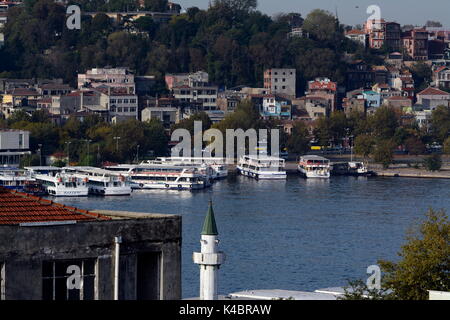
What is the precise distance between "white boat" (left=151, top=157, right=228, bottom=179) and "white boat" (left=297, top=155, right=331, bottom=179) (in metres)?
2.17

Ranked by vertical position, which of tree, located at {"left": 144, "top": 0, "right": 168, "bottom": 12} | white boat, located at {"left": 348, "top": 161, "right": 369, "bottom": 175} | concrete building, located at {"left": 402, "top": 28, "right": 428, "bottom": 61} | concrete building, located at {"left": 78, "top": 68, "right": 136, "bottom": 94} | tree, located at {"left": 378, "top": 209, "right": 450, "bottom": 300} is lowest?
white boat, located at {"left": 348, "top": 161, "right": 369, "bottom": 175}

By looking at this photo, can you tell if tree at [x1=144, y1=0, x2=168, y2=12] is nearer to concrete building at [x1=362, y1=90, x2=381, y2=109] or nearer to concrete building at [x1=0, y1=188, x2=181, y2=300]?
concrete building at [x1=362, y1=90, x2=381, y2=109]

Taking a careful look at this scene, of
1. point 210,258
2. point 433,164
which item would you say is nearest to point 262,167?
point 433,164

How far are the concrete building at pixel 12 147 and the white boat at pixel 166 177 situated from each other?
5.27 meters

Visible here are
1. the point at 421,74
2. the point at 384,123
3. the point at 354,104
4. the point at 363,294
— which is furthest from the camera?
the point at 421,74

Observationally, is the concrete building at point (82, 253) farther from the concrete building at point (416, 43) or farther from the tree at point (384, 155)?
the concrete building at point (416, 43)

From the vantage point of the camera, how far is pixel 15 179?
4222cm

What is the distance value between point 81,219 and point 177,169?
34987 millimetres

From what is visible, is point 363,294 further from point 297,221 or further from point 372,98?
point 372,98

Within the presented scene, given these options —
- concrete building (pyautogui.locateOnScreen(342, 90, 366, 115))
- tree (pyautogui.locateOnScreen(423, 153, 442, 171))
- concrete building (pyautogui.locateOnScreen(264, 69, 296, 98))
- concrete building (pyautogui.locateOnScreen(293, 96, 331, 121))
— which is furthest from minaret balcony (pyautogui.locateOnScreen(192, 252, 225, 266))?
concrete building (pyautogui.locateOnScreen(264, 69, 296, 98))

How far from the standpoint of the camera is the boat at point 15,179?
137 ft

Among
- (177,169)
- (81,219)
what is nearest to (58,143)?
(177,169)

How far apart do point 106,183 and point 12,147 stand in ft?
26.8

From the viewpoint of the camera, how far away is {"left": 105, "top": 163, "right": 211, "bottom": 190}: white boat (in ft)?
142
